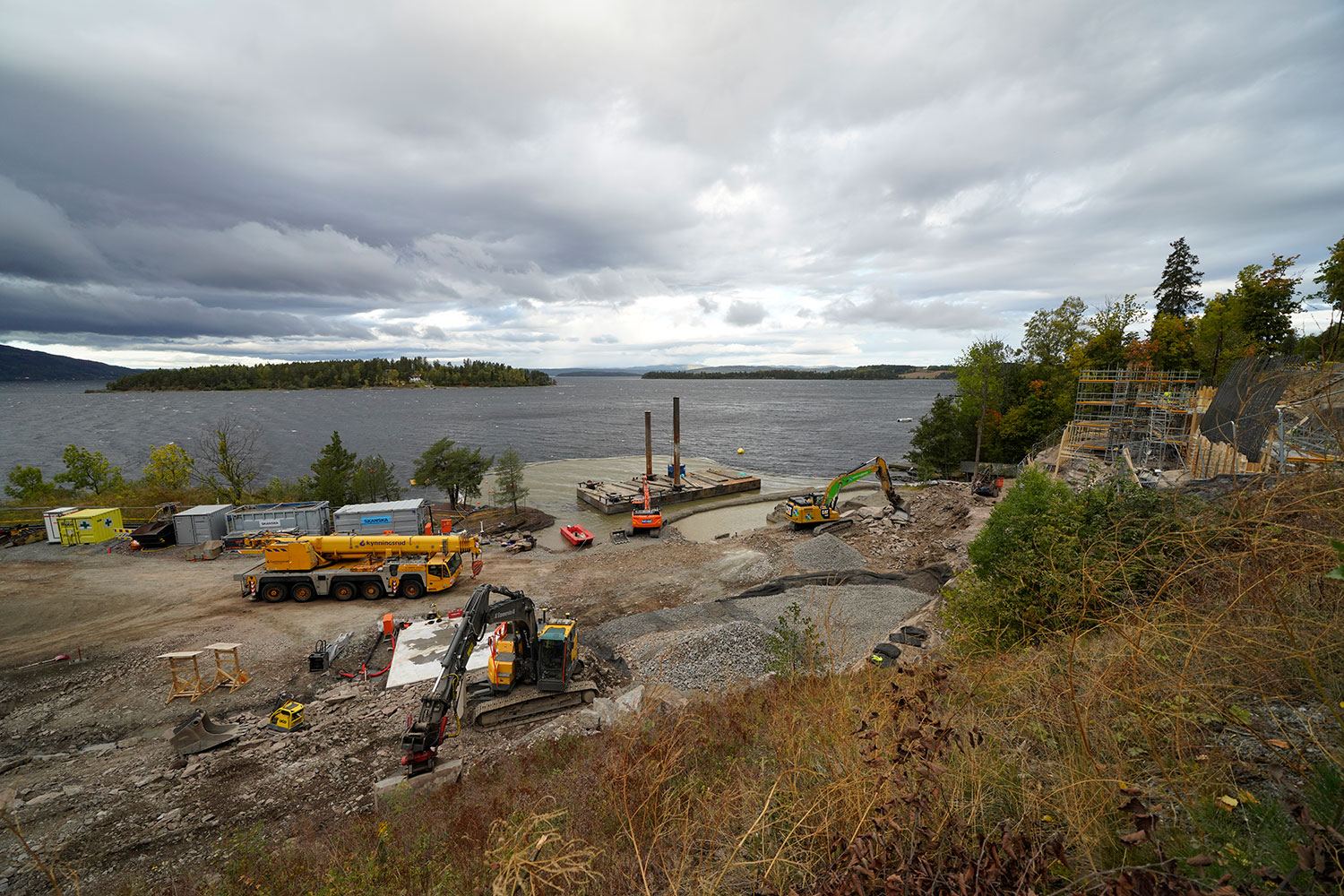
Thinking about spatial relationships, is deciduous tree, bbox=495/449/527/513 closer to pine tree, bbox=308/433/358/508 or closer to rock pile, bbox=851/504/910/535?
pine tree, bbox=308/433/358/508

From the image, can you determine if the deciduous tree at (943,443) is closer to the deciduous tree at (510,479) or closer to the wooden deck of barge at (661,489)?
the wooden deck of barge at (661,489)

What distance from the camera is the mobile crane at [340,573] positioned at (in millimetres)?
19953

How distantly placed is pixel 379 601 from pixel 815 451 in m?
57.3

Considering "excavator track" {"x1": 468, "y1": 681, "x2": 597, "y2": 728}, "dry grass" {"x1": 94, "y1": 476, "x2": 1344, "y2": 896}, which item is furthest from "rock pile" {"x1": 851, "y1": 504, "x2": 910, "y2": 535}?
"dry grass" {"x1": 94, "y1": 476, "x2": 1344, "y2": 896}

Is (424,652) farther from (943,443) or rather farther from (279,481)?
(943,443)

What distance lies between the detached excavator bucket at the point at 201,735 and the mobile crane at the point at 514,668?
405cm

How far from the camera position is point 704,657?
14.1 metres

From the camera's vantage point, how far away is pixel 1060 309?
1903 inches

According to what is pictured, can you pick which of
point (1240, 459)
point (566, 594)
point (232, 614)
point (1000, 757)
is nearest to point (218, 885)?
point (1000, 757)

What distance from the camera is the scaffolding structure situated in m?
22.5

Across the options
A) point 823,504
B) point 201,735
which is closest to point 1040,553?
point 201,735

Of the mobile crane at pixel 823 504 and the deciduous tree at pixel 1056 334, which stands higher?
the deciduous tree at pixel 1056 334

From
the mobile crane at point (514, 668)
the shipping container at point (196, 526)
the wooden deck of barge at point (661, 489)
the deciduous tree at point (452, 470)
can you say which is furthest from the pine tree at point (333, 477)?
the mobile crane at point (514, 668)

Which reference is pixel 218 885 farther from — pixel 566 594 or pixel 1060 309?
pixel 1060 309
